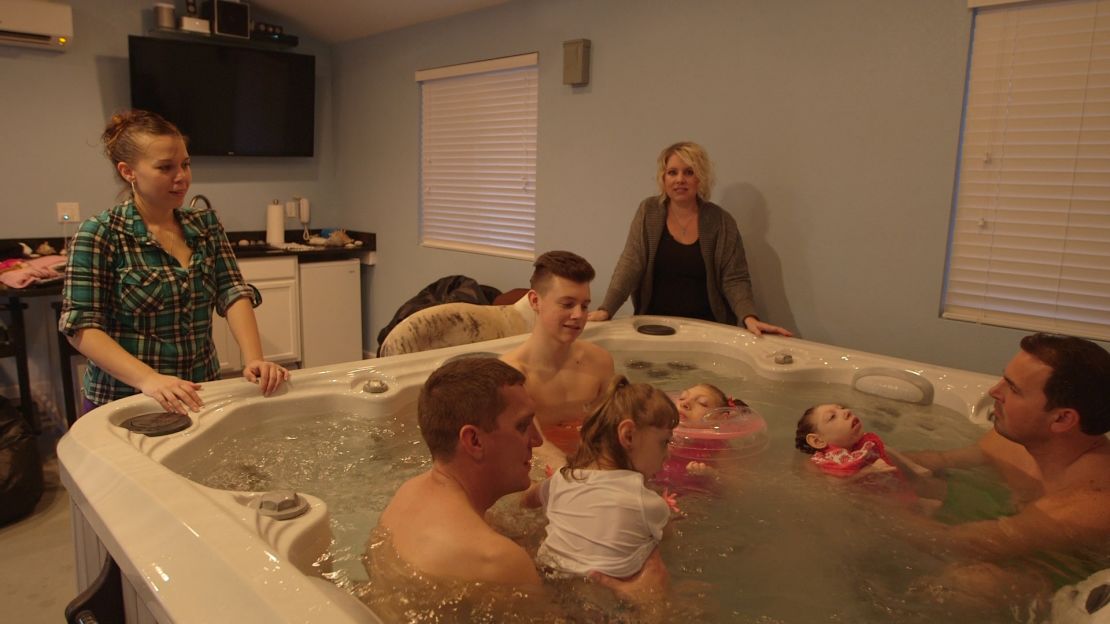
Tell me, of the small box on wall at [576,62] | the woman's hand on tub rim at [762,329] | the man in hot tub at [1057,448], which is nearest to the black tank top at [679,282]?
the woman's hand on tub rim at [762,329]

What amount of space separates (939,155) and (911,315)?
1.88ft

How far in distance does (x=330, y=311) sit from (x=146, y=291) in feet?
11.3

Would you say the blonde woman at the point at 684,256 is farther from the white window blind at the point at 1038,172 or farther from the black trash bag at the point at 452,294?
the black trash bag at the point at 452,294

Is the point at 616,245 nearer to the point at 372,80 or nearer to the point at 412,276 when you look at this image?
the point at 412,276

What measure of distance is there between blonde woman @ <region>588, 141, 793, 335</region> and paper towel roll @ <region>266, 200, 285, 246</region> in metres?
2.87

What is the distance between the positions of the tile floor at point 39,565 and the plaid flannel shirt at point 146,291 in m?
0.85

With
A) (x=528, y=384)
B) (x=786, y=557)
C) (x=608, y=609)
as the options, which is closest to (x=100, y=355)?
(x=528, y=384)

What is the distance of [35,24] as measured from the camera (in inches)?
163

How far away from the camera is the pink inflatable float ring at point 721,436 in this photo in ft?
7.13

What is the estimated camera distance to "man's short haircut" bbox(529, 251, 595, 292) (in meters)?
2.18

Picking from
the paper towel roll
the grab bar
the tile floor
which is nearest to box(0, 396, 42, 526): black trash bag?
the tile floor

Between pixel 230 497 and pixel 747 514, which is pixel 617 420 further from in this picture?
pixel 230 497

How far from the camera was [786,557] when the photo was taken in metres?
1.80

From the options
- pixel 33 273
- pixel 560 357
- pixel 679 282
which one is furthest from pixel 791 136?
pixel 33 273
